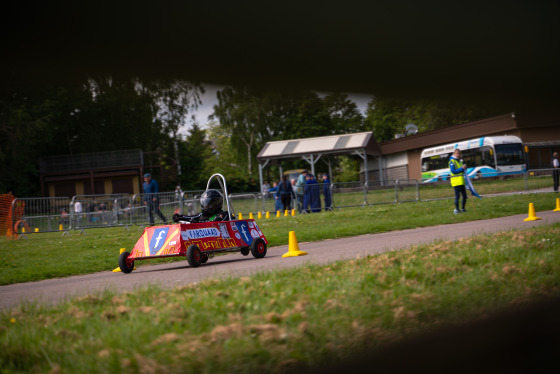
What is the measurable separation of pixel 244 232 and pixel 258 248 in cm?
40

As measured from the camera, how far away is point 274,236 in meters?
15.2

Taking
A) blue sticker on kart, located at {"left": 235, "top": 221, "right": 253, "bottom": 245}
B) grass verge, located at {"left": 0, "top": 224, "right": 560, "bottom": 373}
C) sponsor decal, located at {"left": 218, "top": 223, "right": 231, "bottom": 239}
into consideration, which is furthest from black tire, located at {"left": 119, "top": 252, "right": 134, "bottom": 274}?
grass verge, located at {"left": 0, "top": 224, "right": 560, "bottom": 373}

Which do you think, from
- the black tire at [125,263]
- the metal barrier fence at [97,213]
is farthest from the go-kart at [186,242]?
the metal barrier fence at [97,213]

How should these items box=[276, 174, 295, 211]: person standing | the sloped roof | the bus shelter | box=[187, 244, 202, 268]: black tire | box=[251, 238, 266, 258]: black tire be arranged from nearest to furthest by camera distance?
the sloped roof, the bus shelter, box=[187, 244, 202, 268]: black tire, box=[251, 238, 266, 258]: black tire, box=[276, 174, 295, 211]: person standing

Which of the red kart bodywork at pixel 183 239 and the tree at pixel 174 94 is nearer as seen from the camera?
the tree at pixel 174 94

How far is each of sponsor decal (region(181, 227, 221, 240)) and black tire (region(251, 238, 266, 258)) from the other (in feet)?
2.38

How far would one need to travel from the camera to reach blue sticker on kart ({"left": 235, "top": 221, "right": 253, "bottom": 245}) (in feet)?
36.8

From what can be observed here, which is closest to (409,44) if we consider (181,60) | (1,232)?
(181,60)

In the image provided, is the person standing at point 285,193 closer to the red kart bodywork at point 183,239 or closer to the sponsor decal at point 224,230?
the red kart bodywork at point 183,239

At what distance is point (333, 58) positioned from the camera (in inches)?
63.7

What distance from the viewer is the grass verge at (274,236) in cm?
1130

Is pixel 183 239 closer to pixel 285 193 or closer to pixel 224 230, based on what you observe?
pixel 224 230

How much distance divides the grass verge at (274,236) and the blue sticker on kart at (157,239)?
1592 mm

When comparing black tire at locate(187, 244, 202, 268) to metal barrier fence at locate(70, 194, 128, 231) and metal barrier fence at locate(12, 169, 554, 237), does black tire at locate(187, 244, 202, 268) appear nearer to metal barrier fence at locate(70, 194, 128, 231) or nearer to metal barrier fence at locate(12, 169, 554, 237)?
metal barrier fence at locate(12, 169, 554, 237)
